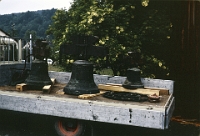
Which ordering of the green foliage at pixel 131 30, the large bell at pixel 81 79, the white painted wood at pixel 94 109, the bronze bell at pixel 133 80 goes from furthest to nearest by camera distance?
the green foliage at pixel 131 30 → the bronze bell at pixel 133 80 → the large bell at pixel 81 79 → the white painted wood at pixel 94 109

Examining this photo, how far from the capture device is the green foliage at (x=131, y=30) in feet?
32.3

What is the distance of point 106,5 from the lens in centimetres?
1045

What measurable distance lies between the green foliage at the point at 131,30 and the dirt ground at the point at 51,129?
162 inches

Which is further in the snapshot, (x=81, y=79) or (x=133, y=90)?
(x=133, y=90)

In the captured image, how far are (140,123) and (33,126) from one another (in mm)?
2660

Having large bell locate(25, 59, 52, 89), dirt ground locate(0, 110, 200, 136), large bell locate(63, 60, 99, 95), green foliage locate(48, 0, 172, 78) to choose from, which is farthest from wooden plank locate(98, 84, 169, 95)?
green foliage locate(48, 0, 172, 78)

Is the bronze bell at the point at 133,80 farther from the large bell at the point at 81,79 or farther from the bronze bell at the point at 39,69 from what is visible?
the bronze bell at the point at 39,69

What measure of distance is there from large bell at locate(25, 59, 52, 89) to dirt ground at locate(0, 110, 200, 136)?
0.80 meters

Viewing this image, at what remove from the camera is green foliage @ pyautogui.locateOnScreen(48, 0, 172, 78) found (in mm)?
9844

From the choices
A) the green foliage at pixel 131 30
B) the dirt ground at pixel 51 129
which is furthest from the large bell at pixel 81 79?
the green foliage at pixel 131 30

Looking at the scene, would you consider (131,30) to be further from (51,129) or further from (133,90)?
(51,129)

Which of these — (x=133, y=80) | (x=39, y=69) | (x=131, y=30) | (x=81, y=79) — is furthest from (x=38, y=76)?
(x=131, y=30)

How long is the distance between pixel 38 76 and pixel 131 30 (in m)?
5.86

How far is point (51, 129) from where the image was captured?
534 centimetres
